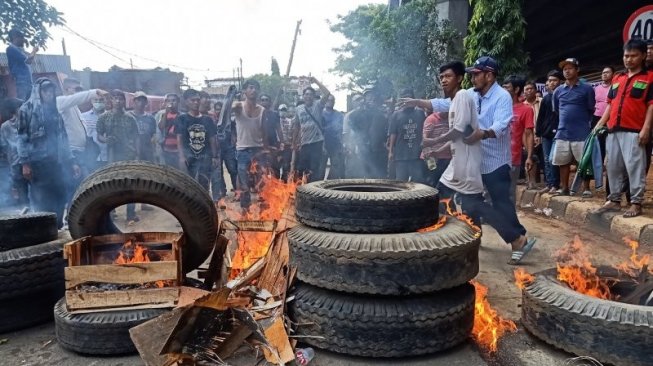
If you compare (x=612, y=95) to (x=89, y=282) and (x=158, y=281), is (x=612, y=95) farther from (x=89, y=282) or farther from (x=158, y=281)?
(x=89, y=282)

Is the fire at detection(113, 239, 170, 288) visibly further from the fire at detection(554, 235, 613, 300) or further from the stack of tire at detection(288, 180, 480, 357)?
the fire at detection(554, 235, 613, 300)

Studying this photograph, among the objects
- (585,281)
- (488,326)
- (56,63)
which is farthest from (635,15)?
(56,63)

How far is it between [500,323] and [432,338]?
76 cm

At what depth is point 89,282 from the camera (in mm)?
2969

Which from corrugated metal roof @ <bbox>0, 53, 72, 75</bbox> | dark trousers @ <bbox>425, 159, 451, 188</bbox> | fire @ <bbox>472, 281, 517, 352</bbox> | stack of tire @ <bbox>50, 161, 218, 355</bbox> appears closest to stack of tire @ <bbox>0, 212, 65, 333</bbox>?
stack of tire @ <bbox>50, 161, 218, 355</bbox>

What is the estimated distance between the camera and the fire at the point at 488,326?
9.77ft

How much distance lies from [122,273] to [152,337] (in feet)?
2.37

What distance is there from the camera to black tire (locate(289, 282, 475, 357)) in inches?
106

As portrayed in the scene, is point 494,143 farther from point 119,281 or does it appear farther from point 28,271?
point 28,271

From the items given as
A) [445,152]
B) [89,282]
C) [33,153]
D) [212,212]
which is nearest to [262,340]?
[212,212]

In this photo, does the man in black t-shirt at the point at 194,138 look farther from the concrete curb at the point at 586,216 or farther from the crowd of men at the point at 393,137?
the concrete curb at the point at 586,216

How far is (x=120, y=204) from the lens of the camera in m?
3.15

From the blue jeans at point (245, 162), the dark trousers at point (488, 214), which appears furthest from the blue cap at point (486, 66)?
the blue jeans at point (245, 162)

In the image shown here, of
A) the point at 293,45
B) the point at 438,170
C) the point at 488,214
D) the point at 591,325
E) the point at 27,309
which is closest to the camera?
the point at 591,325
